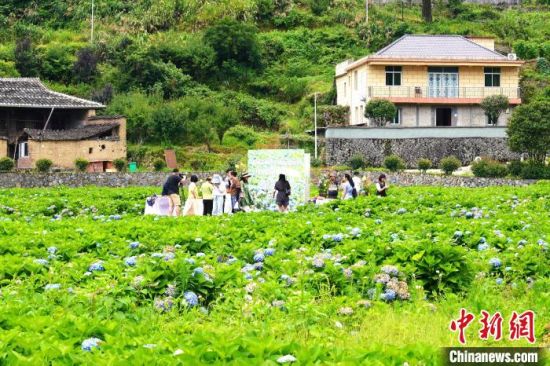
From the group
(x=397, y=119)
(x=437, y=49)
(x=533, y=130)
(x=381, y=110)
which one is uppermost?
(x=437, y=49)

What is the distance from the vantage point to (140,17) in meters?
76.9

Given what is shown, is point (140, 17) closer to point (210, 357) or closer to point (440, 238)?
point (440, 238)

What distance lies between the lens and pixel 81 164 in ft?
162

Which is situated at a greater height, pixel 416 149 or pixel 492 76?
pixel 492 76

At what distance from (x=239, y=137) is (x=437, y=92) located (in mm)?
11847

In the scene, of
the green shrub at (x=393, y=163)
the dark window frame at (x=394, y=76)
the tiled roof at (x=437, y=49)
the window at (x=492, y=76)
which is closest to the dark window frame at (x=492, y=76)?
the window at (x=492, y=76)

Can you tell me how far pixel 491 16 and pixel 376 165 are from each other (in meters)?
34.3

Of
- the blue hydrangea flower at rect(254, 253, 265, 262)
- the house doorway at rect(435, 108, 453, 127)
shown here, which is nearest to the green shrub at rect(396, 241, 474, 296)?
the blue hydrangea flower at rect(254, 253, 265, 262)

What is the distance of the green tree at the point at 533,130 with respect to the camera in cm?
4103

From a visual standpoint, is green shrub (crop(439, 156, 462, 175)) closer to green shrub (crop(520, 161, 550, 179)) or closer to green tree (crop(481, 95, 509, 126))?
green shrub (crop(520, 161, 550, 179))

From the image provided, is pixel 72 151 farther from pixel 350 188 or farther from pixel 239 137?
pixel 350 188

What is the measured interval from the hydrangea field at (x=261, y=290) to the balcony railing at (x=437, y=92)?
41.6 m

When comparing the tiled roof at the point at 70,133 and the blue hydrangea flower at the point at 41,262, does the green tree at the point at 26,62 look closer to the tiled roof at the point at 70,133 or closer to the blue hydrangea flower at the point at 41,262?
the tiled roof at the point at 70,133

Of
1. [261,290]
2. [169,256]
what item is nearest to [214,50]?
[169,256]
